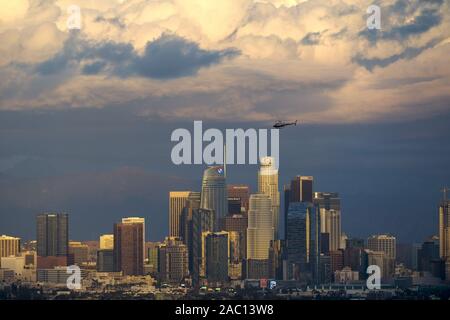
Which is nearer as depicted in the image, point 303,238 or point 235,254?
point 235,254

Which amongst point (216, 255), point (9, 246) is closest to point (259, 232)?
point (216, 255)

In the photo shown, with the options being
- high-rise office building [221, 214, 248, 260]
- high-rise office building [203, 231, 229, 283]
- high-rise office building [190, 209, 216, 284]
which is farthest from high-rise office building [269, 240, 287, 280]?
high-rise office building [190, 209, 216, 284]

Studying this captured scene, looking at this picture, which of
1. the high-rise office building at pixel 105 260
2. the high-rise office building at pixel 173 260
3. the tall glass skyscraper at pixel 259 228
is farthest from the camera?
the tall glass skyscraper at pixel 259 228

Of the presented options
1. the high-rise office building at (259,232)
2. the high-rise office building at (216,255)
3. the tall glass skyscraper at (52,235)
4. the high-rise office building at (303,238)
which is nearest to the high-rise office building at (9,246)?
the tall glass skyscraper at (52,235)

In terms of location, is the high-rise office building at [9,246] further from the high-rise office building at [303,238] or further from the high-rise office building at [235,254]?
the high-rise office building at [303,238]

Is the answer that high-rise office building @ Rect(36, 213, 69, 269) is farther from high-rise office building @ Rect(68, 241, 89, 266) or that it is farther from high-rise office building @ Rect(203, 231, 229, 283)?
→ high-rise office building @ Rect(203, 231, 229, 283)

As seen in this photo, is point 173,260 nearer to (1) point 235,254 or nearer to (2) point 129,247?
(2) point 129,247
